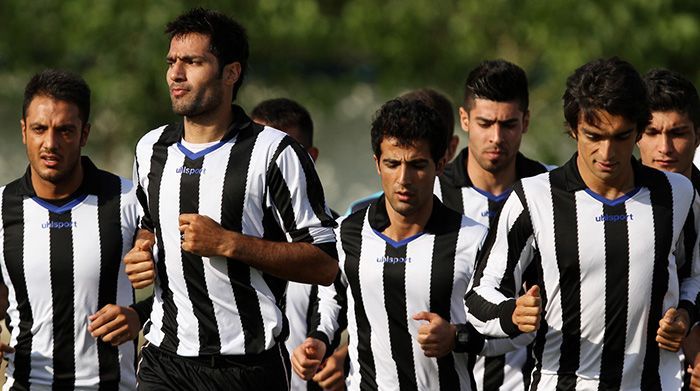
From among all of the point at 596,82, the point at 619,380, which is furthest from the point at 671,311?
the point at 596,82

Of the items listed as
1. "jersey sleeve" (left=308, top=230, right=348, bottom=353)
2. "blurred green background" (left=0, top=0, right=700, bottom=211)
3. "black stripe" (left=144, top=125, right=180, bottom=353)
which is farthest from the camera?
"blurred green background" (left=0, top=0, right=700, bottom=211)

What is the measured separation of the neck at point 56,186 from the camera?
685 centimetres

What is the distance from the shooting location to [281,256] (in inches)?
234

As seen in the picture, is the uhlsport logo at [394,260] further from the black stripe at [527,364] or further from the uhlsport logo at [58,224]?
the uhlsport logo at [58,224]

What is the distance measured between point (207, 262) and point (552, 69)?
934cm

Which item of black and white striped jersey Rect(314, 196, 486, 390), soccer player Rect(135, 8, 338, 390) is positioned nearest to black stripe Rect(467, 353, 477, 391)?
black and white striped jersey Rect(314, 196, 486, 390)

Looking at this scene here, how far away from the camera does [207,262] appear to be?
6.05 meters

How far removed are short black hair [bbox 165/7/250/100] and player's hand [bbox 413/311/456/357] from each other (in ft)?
4.38

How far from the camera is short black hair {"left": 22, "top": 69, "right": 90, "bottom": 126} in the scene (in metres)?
6.87

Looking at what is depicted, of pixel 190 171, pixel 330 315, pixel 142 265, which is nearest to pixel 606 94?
pixel 190 171

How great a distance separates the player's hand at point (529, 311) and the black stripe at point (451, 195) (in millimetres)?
1880

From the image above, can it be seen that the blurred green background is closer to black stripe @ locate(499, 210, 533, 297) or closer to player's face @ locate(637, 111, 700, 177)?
player's face @ locate(637, 111, 700, 177)

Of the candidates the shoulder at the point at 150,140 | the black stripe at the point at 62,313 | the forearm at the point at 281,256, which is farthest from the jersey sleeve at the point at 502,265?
the black stripe at the point at 62,313

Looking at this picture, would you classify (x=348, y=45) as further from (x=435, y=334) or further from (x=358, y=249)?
(x=435, y=334)
